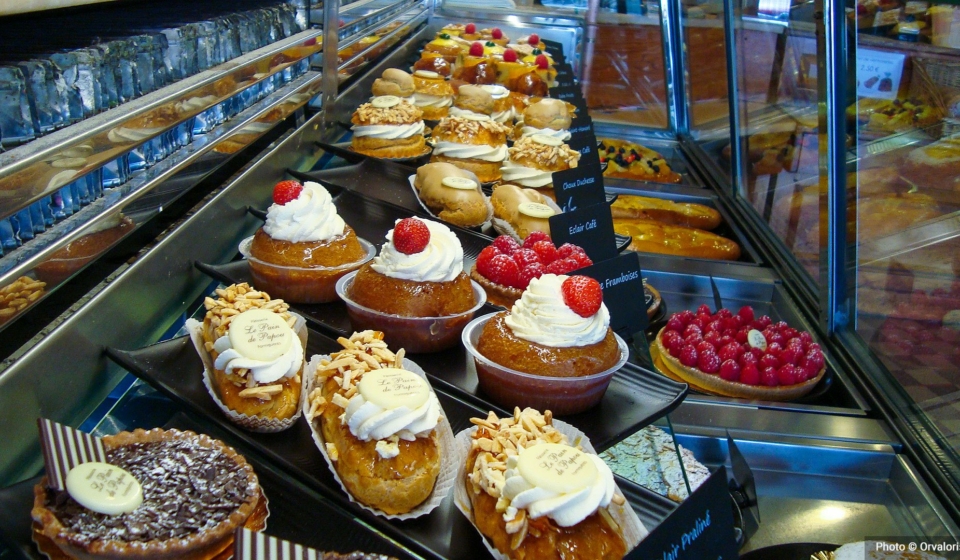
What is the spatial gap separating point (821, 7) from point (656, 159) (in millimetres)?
2010

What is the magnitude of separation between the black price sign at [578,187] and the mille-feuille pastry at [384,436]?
4.68 ft

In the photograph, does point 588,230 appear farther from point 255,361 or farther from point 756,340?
point 255,361

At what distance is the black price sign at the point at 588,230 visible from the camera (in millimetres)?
2395

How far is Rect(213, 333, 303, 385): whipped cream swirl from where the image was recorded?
5.16 feet

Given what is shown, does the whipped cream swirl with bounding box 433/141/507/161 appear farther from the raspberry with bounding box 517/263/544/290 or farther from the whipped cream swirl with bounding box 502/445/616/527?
the whipped cream swirl with bounding box 502/445/616/527

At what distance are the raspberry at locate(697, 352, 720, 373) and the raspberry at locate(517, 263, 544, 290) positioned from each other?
742 millimetres

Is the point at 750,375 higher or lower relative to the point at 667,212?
lower

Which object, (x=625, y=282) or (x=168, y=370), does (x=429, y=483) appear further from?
(x=625, y=282)

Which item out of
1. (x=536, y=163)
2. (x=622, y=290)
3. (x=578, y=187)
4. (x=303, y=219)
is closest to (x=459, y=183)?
(x=578, y=187)

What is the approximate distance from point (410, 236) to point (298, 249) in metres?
0.35

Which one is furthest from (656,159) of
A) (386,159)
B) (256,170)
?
(256,170)

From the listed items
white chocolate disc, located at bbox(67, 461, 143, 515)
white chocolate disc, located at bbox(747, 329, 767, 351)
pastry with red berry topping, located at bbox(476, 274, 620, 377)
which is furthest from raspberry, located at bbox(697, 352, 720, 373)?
white chocolate disc, located at bbox(67, 461, 143, 515)

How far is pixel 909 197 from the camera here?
255 cm

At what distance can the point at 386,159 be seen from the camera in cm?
335
